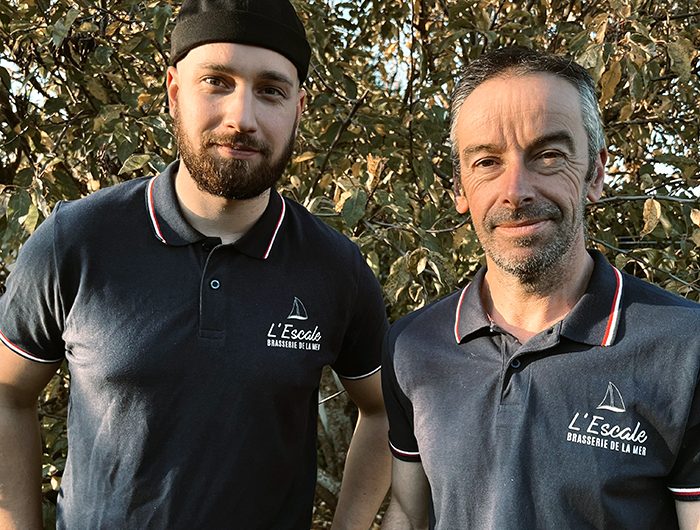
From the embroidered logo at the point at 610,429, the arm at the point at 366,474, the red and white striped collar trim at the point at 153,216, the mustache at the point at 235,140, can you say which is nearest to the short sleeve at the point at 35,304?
the red and white striped collar trim at the point at 153,216

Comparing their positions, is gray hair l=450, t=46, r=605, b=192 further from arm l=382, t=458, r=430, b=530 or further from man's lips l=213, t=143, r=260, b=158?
arm l=382, t=458, r=430, b=530

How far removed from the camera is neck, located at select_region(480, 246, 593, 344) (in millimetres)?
1898

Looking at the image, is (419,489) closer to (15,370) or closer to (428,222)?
(15,370)

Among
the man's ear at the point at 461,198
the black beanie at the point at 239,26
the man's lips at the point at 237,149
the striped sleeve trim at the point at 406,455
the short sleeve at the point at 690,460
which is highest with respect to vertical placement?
the black beanie at the point at 239,26

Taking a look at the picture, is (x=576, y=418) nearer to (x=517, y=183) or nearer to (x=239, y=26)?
(x=517, y=183)

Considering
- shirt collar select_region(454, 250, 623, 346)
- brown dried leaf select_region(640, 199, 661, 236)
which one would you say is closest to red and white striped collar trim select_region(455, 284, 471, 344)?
shirt collar select_region(454, 250, 623, 346)

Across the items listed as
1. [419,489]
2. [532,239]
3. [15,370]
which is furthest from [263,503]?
[532,239]

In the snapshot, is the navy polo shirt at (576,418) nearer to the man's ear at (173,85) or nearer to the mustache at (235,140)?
the mustache at (235,140)

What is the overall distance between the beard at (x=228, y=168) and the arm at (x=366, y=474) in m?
0.75

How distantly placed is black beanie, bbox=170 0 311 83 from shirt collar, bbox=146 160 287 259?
33 cm

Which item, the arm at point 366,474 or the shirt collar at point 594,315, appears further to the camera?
the arm at point 366,474

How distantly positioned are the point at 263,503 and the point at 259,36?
3.77 feet

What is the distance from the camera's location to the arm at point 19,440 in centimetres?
221

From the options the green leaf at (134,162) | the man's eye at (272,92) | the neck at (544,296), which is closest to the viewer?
the neck at (544,296)
